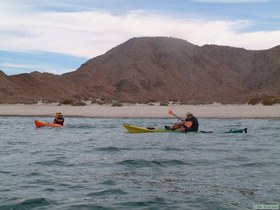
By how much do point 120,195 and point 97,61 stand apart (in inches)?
3208

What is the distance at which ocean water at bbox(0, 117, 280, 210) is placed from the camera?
7.09 metres

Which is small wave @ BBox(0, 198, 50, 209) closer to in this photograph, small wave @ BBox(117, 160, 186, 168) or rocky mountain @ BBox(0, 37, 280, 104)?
small wave @ BBox(117, 160, 186, 168)

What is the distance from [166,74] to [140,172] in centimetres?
7184

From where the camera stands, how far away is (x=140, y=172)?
9688 millimetres

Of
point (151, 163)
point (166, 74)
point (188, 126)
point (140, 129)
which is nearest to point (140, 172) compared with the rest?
point (151, 163)

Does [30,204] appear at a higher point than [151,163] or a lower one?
lower

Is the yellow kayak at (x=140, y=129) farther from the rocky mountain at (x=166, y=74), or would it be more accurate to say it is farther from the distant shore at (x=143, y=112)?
the rocky mountain at (x=166, y=74)

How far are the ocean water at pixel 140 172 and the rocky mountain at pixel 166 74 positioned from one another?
4802 centimetres

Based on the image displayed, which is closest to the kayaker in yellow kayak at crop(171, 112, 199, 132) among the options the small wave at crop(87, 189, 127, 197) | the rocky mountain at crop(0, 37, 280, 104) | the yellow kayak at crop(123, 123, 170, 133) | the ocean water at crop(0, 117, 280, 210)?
the yellow kayak at crop(123, 123, 170, 133)

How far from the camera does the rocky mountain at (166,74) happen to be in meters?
69.4

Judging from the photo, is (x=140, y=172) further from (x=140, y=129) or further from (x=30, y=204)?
(x=140, y=129)

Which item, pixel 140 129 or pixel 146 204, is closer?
pixel 146 204

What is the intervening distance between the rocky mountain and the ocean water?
158ft

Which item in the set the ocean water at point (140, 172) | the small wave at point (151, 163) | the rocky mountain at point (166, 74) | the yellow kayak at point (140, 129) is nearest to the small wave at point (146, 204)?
the ocean water at point (140, 172)
